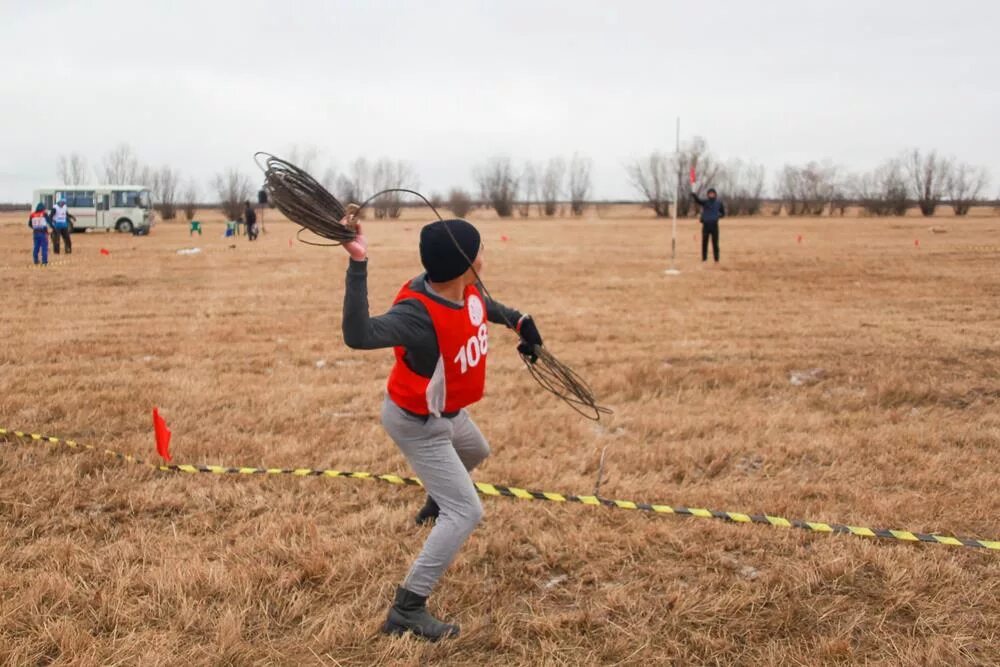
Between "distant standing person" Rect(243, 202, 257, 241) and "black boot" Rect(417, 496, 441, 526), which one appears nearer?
"black boot" Rect(417, 496, 441, 526)

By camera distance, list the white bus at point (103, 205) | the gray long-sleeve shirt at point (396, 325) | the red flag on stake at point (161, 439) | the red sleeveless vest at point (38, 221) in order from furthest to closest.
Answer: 1. the white bus at point (103, 205)
2. the red sleeveless vest at point (38, 221)
3. the red flag on stake at point (161, 439)
4. the gray long-sleeve shirt at point (396, 325)

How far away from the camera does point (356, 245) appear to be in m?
2.97

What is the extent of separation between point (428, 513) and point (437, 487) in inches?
42.8

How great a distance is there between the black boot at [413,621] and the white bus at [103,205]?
4120 cm

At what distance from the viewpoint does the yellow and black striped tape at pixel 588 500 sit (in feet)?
13.2

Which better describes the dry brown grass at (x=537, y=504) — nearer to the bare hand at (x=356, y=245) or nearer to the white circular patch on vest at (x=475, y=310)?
the white circular patch on vest at (x=475, y=310)

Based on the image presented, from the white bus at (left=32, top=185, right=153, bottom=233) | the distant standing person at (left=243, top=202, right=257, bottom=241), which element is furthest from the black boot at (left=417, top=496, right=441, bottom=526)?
the white bus at (left=32, top=185, right=153, bottom=233)

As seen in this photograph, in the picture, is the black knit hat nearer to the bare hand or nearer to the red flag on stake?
the bare hand

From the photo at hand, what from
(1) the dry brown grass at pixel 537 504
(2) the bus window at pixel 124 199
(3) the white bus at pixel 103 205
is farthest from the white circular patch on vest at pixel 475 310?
(2) the bus window at pixel 124 199

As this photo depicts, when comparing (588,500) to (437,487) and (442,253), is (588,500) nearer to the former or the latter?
(437,487)

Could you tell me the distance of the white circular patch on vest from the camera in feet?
10.8

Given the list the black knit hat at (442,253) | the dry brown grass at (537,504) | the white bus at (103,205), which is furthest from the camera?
the white bus at (103,205)

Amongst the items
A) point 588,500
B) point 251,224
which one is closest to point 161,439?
point 588,500

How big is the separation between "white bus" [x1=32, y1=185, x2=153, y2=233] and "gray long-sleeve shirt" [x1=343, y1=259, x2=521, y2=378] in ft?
135
